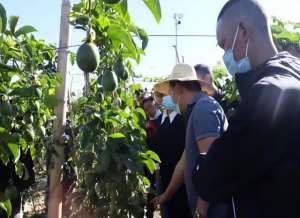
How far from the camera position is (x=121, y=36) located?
1.33 metres

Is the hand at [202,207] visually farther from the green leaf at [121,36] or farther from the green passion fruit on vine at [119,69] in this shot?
the green leaf at [121,36]

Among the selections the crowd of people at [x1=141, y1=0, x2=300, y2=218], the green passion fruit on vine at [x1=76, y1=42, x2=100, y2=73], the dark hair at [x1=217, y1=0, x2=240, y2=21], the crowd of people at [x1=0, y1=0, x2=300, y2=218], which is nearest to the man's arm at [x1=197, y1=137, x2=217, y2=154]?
the crowd of people at [x1=0, y1=0, x2=300, y2=218]

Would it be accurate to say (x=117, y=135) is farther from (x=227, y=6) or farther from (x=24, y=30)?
(x=227, y=6)

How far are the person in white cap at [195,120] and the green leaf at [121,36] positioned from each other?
483mm

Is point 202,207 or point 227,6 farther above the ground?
point 227,6

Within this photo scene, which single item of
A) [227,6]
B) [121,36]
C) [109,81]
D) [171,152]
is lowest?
[171,152]

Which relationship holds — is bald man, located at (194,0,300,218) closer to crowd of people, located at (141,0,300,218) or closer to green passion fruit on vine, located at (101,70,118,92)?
crowd of people, located at (141,0,300,218)

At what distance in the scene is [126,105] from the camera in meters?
2.72

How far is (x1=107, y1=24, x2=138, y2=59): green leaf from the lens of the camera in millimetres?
1301

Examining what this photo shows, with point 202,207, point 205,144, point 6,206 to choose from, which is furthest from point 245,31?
point 6,206

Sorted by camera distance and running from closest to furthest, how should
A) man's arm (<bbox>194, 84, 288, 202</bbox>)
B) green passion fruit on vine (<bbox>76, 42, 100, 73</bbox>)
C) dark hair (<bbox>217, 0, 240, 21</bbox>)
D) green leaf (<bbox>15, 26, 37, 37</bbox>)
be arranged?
man's arm (<bbox>194, 84, 288, 202</bbox>) → green passion fruit on vine (<bbox>76, 42, 100, 73</bbox>) → dark hair (<bbox>217, 0, 240, 21</bbox>) → green leaf (<bbox>15, 26, 37, 37</bbox>)

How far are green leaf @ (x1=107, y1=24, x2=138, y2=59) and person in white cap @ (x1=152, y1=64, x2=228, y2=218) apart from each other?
48 cm

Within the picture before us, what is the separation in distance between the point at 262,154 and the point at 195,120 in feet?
2.62

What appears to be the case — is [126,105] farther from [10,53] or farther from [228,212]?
[228,212]
